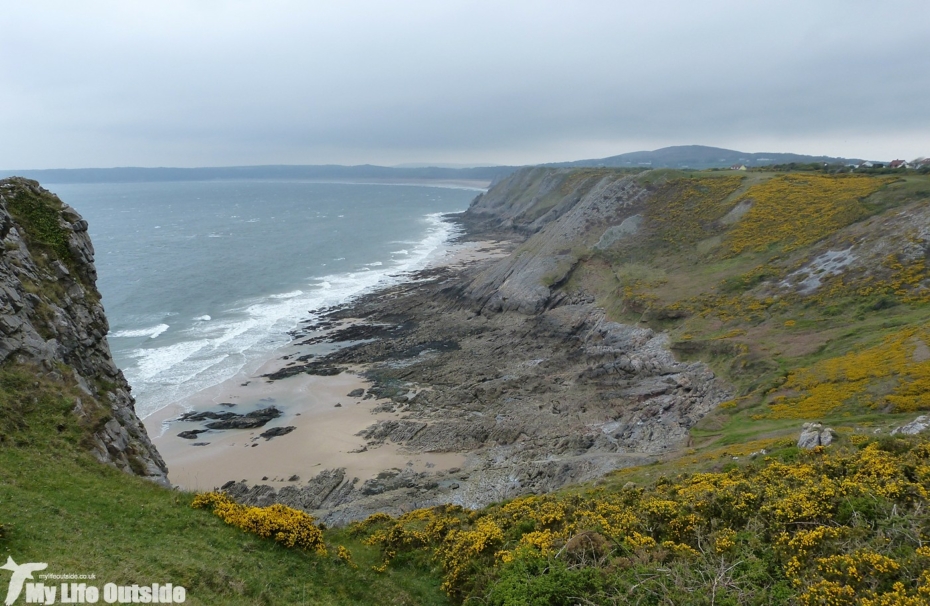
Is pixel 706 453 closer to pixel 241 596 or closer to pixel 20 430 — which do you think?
pixel 241 596

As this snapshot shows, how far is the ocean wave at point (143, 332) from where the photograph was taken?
193 feet

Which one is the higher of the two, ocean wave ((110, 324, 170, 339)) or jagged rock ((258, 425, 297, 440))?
ocean wave ((110, 324, 170, 339))

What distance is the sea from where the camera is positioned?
5181cm

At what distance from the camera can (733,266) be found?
49.7m

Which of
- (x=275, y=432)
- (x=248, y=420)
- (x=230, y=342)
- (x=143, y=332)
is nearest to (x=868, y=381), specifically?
(x=275, y=432)

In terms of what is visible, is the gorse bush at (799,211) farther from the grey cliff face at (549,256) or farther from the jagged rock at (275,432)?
the jagged rock at (275,432)

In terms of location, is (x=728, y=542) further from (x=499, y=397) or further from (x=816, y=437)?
(x=499, y=397)

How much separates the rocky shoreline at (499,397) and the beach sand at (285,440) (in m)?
0.96

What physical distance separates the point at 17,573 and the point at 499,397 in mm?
31562

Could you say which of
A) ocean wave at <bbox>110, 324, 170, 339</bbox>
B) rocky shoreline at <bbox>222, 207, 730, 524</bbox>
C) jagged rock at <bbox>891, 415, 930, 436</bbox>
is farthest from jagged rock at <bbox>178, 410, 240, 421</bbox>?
jagged rock at <bbox>891, 415, 930, 436</bbox>

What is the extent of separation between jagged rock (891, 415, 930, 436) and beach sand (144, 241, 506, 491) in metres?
21.5

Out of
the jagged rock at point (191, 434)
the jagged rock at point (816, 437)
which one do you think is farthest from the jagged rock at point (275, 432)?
the jagged rock at point (816, 437)

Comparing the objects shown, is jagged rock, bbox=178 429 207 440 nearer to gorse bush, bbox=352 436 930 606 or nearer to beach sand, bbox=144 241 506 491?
beach sand, bbox=144 241 506 491

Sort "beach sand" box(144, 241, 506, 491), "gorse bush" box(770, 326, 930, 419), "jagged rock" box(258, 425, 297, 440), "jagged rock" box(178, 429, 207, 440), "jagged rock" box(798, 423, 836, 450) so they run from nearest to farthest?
"jagged rock" box(798, 423, 836, 450), "gorse bush" box(770, 326, 930, 419), "beach sand" box(144, 241, 506, 491), "jagged rock" box(258, 425, 297, 440), "jagged rock" box(178, 429, 207, 440)
